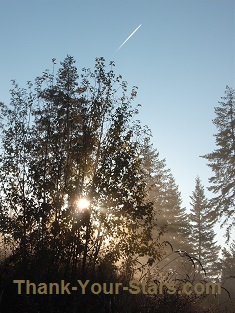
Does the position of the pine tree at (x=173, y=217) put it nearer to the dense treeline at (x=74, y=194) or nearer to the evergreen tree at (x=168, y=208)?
the evergreen tree at (x=168, y=208)

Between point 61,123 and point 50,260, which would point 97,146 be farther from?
point 50,260

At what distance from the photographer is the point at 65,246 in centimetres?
936

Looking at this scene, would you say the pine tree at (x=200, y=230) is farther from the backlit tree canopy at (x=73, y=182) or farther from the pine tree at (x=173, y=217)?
the backlit tree canopy at (x=73, y=182)

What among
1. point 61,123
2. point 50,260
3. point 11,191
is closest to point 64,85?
point 61,123

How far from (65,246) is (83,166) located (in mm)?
2544

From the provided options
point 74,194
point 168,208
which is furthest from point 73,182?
point 168,208

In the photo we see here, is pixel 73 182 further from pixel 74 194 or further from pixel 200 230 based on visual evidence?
pixel 200 230

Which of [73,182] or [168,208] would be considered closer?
[73,182]

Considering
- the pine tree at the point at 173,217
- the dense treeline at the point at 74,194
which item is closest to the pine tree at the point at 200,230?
the pine tree at the point at 173,217

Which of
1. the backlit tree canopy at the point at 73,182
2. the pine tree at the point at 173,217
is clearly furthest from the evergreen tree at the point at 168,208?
the backlit tree canopy at the point at 73,182

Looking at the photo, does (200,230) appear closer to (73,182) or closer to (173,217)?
(173,217)

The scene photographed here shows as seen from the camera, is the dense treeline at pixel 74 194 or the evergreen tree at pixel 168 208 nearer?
the dense treeline at pixel 74 194

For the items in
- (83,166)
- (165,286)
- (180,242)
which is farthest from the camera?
(180,242)

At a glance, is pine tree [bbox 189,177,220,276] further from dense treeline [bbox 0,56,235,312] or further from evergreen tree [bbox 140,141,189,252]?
dense treeline [bbox 0,56,235,312]
